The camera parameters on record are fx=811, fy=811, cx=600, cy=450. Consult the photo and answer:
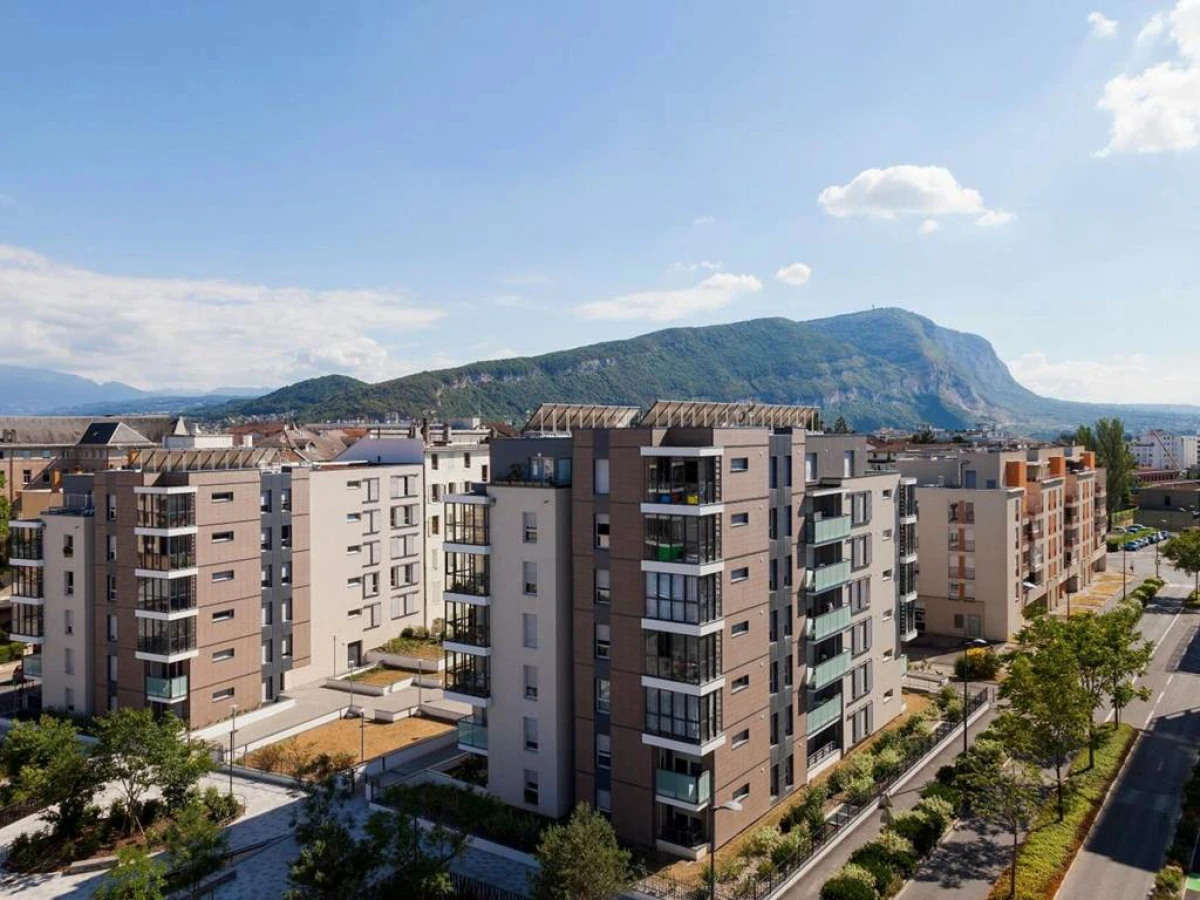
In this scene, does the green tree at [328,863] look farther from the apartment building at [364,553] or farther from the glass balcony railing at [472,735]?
the apartment building at [364,553]

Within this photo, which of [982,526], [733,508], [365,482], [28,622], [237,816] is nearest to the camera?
[733,508]

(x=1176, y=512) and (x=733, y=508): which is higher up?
(x=733, y=508)

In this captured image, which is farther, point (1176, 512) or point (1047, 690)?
point (1176, 512)

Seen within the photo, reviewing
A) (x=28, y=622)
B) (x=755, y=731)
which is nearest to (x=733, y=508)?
(x=755, y=731)

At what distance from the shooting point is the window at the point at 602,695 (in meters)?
34.0

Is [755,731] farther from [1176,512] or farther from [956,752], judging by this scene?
[1176,512]

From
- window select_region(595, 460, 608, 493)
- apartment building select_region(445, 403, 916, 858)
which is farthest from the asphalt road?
window select_region(595, 460, 608, 493)

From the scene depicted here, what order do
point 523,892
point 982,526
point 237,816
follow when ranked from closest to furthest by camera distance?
point 523,892, point 237,816, point 982,526

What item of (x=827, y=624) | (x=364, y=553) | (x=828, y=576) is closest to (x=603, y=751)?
(x=827, y=624)

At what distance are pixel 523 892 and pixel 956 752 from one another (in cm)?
2582

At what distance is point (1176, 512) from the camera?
5399 inches

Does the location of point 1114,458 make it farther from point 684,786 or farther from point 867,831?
point 684,786

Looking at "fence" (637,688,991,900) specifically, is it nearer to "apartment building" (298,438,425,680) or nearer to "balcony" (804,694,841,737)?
"balcony" (804,694,841,737)

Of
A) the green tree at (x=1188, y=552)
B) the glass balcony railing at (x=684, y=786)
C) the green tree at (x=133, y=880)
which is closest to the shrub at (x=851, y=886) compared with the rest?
the glass balcony railing at (x=684, y=786)
